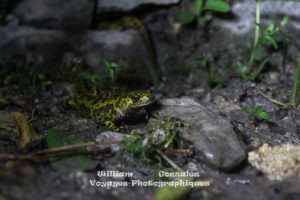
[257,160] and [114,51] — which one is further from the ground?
[114,51]

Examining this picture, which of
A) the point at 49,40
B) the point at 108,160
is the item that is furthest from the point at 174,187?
the point at 49,40

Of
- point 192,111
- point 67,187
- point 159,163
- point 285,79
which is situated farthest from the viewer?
point 285,79

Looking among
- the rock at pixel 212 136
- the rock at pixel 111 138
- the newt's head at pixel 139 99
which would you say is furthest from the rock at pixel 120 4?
the rock at pixel 111 138

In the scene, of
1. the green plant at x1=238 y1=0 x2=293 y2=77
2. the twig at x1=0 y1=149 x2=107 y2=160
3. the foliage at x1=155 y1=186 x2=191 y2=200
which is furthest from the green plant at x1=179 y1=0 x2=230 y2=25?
the foliage at x1=155 y1=186 x2=191 y2=200

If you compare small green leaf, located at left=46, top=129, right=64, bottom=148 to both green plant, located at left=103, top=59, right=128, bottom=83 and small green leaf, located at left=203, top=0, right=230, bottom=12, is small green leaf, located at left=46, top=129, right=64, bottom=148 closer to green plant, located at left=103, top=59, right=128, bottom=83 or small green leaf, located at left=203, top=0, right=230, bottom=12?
green plant, located at left=103, top=59, right=128, bottom=83

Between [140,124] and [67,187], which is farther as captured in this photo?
[140,124]

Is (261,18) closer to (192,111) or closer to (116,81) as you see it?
(192,111)

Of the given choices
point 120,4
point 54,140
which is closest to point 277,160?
point 54,140

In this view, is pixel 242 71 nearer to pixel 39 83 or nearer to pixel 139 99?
pixel 139 99
